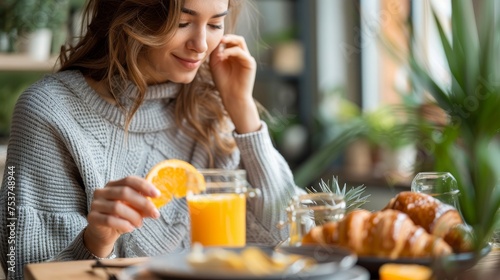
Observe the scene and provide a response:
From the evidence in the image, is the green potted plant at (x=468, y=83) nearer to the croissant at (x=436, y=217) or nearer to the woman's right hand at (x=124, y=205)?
the croissant at (x=436, y=217)

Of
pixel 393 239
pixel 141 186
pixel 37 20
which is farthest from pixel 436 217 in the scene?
pixel 37 20

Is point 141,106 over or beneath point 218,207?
over

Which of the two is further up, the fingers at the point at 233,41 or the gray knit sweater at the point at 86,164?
the fingers at the point at 233,41

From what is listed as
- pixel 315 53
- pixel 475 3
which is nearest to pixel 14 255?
pixel 475 3

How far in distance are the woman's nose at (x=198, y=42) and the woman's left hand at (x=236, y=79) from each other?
0.23 m

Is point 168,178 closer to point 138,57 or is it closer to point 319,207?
point 319,207

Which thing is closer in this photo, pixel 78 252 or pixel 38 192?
pixel 78 252

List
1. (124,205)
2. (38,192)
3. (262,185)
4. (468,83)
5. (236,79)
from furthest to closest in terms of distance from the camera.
→ 1. (468,83)
2. (236,79)
3. (262,185)
4. (38,192)
5. (124,205)

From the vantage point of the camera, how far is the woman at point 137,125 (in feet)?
6.13

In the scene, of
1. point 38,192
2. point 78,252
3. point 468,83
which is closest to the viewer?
point 78,252

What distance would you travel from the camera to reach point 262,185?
204cm

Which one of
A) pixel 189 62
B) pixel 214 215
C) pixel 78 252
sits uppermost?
pixel 189 62

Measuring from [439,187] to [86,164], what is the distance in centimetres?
86

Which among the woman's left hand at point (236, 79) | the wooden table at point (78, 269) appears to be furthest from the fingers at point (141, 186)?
the woman's left hand at point (236, 79)
